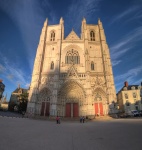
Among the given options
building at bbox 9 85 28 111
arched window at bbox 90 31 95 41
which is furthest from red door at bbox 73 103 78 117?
building at bbox 9 85 28 111

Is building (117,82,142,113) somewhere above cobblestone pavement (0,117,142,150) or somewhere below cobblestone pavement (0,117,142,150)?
above

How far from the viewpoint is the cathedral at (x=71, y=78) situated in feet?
65.3

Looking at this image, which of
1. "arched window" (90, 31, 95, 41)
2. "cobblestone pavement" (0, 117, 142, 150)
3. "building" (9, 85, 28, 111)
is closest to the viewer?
"cobblestone pavement" (0, 117, 142, 150)

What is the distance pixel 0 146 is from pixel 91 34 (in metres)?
28.9

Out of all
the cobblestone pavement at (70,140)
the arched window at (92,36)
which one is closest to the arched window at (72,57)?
the arched window at (92,36)

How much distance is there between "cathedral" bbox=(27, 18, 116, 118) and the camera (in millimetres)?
19891

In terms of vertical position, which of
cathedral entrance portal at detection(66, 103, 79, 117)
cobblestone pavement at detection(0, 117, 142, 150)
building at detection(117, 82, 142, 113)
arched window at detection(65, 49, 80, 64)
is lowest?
cobblestone pavement at detection(0, 117, 142, 150)

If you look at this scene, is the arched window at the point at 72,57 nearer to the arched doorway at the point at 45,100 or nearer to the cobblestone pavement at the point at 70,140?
the arched doorway at the point at 45,100

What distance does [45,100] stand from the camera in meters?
20.8

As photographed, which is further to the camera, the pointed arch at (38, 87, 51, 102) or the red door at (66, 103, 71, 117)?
the pointed arch at (38, 87, 51, 102)

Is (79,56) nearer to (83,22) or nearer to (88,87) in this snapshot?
(88,87)

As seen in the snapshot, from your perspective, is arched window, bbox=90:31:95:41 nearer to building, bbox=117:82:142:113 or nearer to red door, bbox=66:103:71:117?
red door, bbox=66:103:71:117

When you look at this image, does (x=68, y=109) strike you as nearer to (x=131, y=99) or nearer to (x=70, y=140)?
(x=70, y=140)

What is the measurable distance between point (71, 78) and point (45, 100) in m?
6.40
